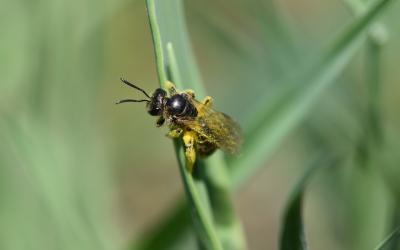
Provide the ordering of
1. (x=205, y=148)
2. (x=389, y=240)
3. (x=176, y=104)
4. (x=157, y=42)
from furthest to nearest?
(x=176, y=104), (x=205, y=148), (x=157, y=42), (x=389, y=240)

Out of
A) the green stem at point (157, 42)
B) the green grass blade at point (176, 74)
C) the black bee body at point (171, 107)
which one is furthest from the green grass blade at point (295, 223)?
the black bee body at point (171, 107)

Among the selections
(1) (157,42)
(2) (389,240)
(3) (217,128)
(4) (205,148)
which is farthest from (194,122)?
(2) (389,240)

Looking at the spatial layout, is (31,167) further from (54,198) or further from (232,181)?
(232,181)

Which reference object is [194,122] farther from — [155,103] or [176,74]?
[176,74]

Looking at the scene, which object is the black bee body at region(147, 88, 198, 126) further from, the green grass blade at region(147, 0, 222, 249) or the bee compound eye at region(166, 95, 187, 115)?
the green grass blade at region(147, 0, 222, 249)

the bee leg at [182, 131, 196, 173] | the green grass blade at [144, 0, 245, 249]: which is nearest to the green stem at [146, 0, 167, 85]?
the green grass blade at [144, 0, 245, 249]

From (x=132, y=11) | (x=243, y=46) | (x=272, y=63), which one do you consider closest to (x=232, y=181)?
(x=272, y=63)
